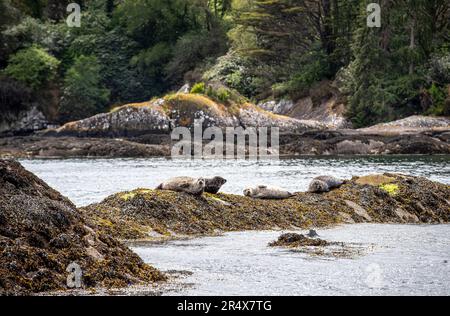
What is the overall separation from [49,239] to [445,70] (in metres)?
46.6

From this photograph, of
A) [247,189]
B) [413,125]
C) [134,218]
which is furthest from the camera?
[413,125]

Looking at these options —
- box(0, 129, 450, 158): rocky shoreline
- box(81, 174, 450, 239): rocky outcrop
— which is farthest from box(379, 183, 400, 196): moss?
box(0, 129, 450, 158): rocky shoreline

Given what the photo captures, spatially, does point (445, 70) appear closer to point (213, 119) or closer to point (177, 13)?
point (213, 119)

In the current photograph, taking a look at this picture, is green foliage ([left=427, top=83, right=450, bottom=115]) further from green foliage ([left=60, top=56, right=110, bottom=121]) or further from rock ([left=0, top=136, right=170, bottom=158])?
green foliage ([left=60, top=56, right=110, bottom=121])

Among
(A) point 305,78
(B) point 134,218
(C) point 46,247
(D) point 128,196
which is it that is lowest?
(B) point 134,218

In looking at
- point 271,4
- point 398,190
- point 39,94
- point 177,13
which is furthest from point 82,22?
point 398,190

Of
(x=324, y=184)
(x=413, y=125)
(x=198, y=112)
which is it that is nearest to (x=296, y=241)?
(x=324, y=184)

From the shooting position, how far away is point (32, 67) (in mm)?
65688

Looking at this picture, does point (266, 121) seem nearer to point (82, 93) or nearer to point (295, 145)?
point (295, 145)

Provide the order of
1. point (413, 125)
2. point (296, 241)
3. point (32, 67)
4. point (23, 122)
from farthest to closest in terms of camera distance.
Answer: point (32, 67) < point (23, 122) < point (413, 125) < point (296, 241)

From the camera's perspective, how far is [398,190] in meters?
21.9

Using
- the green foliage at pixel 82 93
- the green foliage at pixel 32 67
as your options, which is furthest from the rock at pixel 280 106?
the green foliage at pixel 32 67

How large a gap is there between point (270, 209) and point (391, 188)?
12.4 ft

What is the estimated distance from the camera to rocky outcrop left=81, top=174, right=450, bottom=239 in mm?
17658
